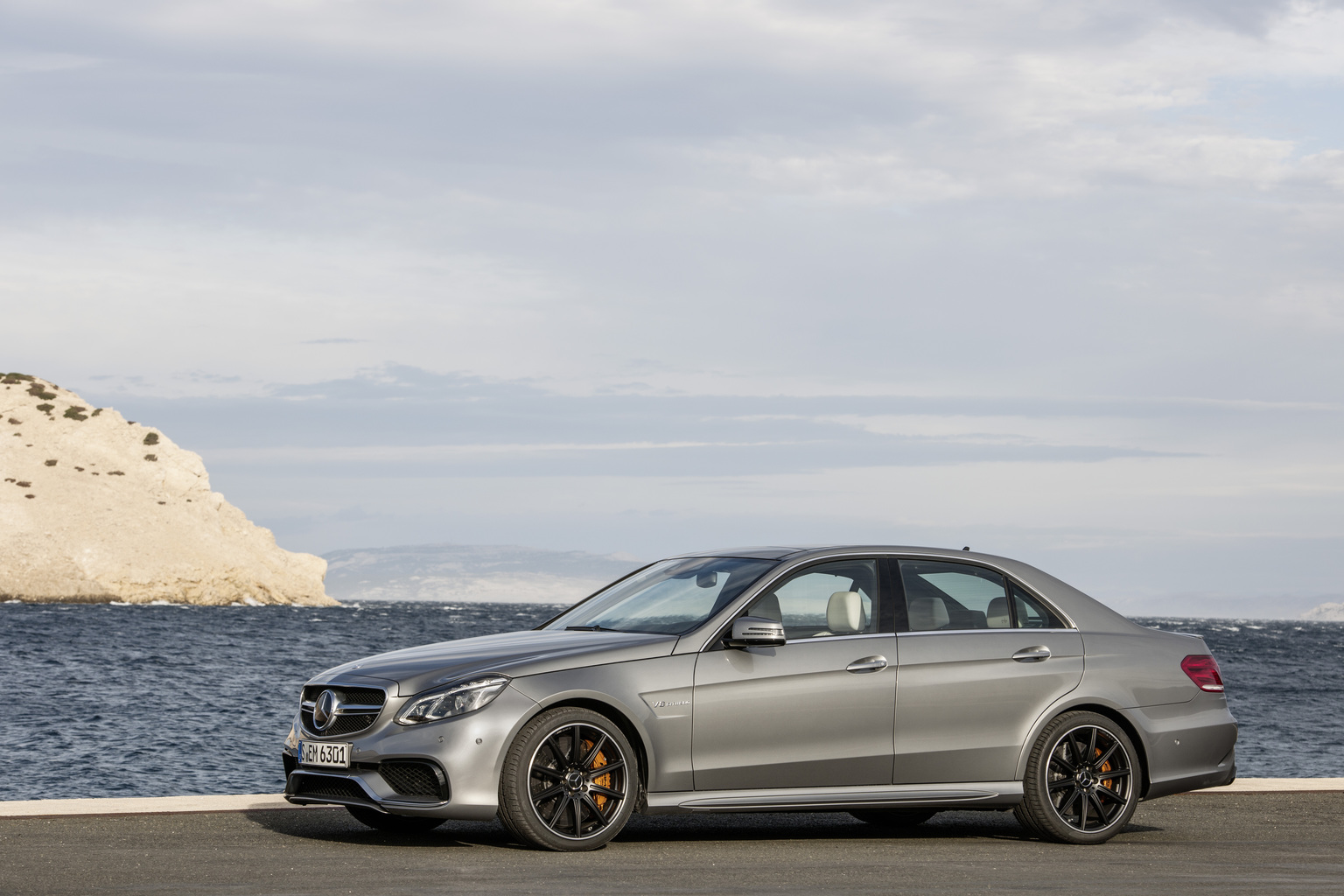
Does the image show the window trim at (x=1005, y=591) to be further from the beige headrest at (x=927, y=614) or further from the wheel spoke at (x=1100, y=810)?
the wheel spoke at (x=1100, y=810)

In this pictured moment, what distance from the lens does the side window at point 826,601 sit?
8727 mm

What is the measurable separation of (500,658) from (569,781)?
747mm


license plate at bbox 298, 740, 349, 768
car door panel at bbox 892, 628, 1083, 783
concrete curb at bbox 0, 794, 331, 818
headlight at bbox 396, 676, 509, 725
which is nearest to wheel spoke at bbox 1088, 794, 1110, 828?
car door panel at bbox 892, 628, 1083, 783

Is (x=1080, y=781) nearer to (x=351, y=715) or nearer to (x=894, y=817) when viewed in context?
(x=894, y=817)

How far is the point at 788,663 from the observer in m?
8.50

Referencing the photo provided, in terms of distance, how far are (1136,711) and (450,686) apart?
414 cm

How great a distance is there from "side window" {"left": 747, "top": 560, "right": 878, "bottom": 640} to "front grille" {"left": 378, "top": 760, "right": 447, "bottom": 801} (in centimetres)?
197

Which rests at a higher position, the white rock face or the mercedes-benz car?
the white rock face

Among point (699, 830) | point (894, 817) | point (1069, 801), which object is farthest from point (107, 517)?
point (1069, 801)

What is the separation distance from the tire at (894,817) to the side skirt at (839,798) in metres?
0.92

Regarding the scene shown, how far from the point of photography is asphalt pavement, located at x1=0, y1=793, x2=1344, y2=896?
7.14 meters

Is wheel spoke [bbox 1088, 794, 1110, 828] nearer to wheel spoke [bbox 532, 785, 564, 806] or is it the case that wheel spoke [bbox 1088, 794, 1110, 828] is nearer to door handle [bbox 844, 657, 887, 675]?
door handle [bbox 844, 657, 887, 675]

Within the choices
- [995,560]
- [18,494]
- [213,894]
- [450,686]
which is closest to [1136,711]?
[995,560]

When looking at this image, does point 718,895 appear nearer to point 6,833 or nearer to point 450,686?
point 450,686
